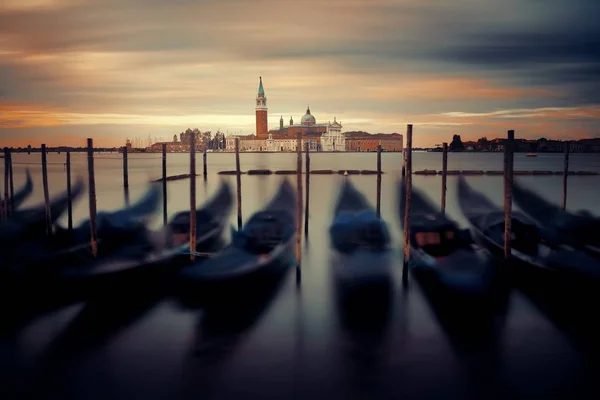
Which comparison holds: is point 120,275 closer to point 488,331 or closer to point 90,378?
point 90,378

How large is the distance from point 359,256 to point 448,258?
179 centimetres

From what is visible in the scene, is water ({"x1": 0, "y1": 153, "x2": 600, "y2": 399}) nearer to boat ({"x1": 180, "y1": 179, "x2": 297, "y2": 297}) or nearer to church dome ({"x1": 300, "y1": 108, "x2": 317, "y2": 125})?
boat ({"x1": 180, "y1": 179, "x2": 297, "y2": 297})

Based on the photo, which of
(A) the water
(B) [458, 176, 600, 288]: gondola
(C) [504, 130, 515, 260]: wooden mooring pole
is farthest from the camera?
(C) [504, 130, 515, 260]: wooden mooring pole

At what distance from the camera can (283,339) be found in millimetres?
5691

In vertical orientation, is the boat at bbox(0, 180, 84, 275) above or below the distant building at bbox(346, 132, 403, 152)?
below

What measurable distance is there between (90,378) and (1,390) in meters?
0.73

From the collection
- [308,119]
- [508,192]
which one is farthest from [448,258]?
[308,119]

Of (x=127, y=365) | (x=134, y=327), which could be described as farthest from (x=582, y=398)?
(x=134, y=327)

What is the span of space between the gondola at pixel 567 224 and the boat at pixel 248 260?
5.09m

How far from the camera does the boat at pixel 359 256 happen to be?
23.1 feet

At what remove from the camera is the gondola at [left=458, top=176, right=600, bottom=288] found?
22.0ft

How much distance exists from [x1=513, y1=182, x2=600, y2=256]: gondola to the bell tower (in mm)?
98257

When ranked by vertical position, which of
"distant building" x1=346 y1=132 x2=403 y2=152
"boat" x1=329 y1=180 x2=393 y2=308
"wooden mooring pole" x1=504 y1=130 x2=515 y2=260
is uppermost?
"distant building" x1=346 y1=132 x2=403 y2=152

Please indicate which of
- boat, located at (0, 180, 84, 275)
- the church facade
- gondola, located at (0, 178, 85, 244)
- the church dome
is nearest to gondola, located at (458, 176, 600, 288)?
boat, located at (0, 180, 84, 275)
